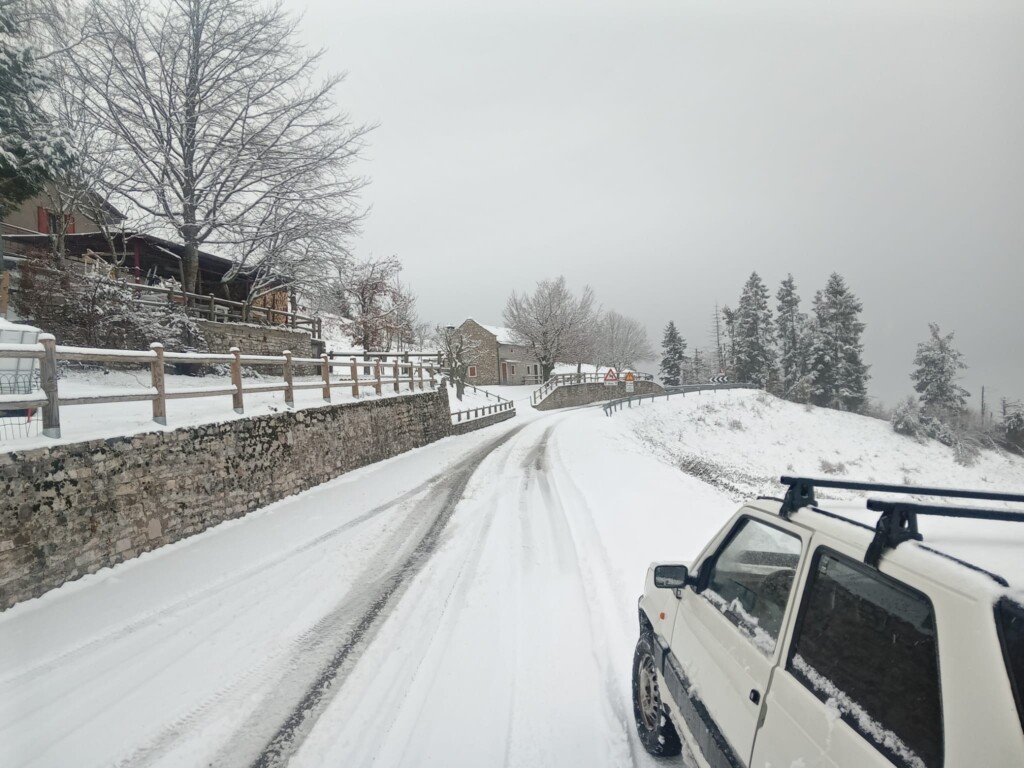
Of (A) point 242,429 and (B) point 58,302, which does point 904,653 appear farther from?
(B) point 58,302

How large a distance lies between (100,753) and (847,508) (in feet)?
14.6

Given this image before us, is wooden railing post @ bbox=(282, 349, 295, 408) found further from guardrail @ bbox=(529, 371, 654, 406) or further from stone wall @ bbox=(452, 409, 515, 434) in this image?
guardrail @ bbox=(529, 371, 654, 406)

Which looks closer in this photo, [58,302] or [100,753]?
[100,753]

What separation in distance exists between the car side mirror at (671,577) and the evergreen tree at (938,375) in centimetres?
4848

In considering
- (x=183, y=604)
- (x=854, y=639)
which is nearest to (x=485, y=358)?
(x=183, y=604)

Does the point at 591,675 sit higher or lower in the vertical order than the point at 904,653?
lower

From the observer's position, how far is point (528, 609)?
493 centimetres

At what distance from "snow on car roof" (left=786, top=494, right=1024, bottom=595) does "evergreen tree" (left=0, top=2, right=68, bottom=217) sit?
612 inches

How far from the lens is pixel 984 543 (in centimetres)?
150

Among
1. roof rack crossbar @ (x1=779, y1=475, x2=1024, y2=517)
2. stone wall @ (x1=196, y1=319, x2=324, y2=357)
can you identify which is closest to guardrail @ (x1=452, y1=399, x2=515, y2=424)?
stone wall @ (x1=196, y1=319, x2=324, y2=357)

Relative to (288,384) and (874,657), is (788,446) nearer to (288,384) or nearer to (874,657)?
(288,384)

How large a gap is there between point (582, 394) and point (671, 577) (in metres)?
45.3

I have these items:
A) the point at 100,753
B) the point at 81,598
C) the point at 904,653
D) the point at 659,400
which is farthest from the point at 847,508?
the point at 659,400

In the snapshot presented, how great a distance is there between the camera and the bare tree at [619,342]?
73.2m
